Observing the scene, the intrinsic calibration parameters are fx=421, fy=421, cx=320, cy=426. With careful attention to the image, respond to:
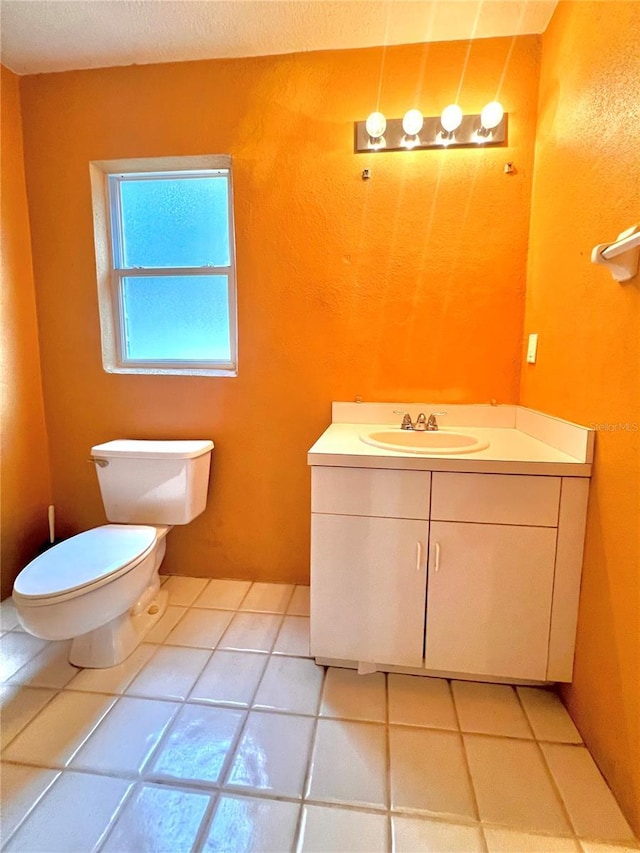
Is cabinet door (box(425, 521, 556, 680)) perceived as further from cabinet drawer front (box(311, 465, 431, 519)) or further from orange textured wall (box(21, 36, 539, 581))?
orange textured wall (box(21, 36, 539, 581))

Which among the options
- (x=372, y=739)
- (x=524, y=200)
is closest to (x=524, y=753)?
(x=372, y=739)

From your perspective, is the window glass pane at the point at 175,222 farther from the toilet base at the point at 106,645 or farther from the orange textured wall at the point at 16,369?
the toilet base at the point at 106,645

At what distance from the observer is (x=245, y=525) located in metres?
1.92

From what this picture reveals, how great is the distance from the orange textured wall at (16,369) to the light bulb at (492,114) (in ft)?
6.19

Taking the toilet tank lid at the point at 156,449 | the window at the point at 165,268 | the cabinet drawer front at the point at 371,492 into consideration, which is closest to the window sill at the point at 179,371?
the window at the point at 165,268

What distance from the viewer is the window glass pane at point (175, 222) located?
6.09ft

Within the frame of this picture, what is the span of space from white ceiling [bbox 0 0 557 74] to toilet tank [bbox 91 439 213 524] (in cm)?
155

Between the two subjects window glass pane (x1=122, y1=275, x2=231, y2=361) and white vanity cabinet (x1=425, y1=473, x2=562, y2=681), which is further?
window glass pane (x1=122, y1=275, x2=231, y2=361)

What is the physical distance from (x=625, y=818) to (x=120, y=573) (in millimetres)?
1447

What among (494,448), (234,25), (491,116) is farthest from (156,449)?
(491,116)

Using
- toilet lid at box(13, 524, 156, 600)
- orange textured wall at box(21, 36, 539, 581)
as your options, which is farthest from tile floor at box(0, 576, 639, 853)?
orange textured wall at box(21, 36, 539, 581)

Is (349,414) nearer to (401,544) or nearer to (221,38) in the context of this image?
(401,544)

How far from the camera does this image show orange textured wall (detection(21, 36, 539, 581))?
62.9 inches

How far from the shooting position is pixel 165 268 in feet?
6.24
